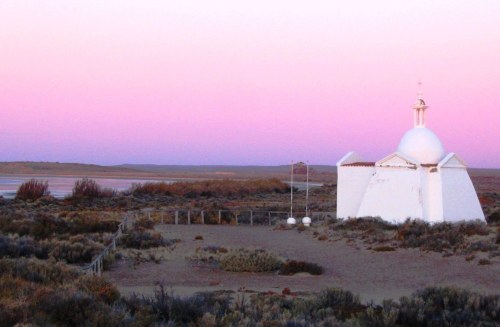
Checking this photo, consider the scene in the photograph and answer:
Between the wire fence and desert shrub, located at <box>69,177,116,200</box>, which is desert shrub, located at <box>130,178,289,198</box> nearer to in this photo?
desert shrub, located at <box>69,177,116,200</box>

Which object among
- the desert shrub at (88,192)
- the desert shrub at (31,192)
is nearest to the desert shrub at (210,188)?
the desert shrub at (88,192)

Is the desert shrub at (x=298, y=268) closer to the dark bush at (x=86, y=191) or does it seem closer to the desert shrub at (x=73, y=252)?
the desert shrub at (x=73, y=252)

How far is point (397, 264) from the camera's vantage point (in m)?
18.3

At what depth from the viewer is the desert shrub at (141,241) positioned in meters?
21.3

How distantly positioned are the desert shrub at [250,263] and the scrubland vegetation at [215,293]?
0.03m

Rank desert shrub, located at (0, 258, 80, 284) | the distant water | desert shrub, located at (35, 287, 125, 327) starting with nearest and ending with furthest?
desert shrub, located at (35, 287, 125, 327)
desert shrub, located at (0, 258, 80, 284)
the distant water

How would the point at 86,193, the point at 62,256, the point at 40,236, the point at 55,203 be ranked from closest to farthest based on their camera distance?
the point at 62,256 → the point at 40,236 → the point at 55,203 → the point at 86,193

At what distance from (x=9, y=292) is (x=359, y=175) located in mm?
20522

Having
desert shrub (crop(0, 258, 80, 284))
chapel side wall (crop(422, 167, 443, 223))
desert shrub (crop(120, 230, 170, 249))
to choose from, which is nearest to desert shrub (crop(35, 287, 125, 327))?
desert shrub (crop(0, 258, 80, 284))

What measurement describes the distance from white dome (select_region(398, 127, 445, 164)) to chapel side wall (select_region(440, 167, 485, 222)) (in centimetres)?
105

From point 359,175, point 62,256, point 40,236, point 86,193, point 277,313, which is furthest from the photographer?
point 86,193

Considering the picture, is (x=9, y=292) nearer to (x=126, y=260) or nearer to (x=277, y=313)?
(x=277, y=313)

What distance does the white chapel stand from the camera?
24594mm

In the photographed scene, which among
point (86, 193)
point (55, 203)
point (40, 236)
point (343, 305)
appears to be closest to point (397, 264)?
point (343, 305)
